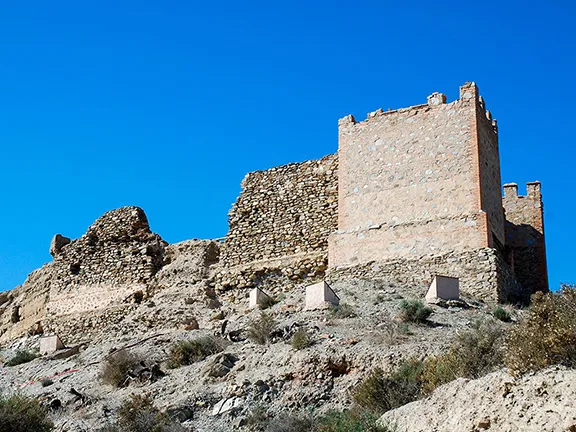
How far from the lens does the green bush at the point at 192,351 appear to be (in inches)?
736

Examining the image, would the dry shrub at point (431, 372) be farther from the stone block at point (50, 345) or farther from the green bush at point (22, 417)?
the stone block at point (50, 345)

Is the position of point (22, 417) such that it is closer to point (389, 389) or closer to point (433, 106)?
point (389, 389)

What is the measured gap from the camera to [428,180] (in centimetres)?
2228

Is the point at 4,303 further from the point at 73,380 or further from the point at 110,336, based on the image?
the point at 73,380

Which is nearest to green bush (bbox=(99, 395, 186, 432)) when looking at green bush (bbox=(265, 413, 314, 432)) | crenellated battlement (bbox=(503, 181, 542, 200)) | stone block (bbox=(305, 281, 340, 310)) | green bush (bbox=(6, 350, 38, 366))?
green bush (bbox=(265, 413, 314, 432))

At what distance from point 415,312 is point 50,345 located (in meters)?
10.1

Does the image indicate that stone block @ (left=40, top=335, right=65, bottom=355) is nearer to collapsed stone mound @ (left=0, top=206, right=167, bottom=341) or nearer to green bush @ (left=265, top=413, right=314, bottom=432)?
collapsed stone mound @ (left=0, top=206, right=167, bottom=341)

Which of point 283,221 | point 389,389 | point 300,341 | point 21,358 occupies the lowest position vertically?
point 389,389

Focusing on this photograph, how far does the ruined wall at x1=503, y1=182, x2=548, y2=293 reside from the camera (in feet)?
80.2

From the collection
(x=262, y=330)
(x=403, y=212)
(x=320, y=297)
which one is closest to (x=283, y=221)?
(x=403, y=212)

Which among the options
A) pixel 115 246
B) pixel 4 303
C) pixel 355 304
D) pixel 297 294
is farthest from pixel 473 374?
pixel 4 303

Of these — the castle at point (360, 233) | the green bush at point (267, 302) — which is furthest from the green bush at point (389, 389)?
the green bush at point (267, 302)

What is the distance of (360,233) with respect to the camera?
2264cm

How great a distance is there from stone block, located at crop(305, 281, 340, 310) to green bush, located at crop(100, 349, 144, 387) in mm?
3628
